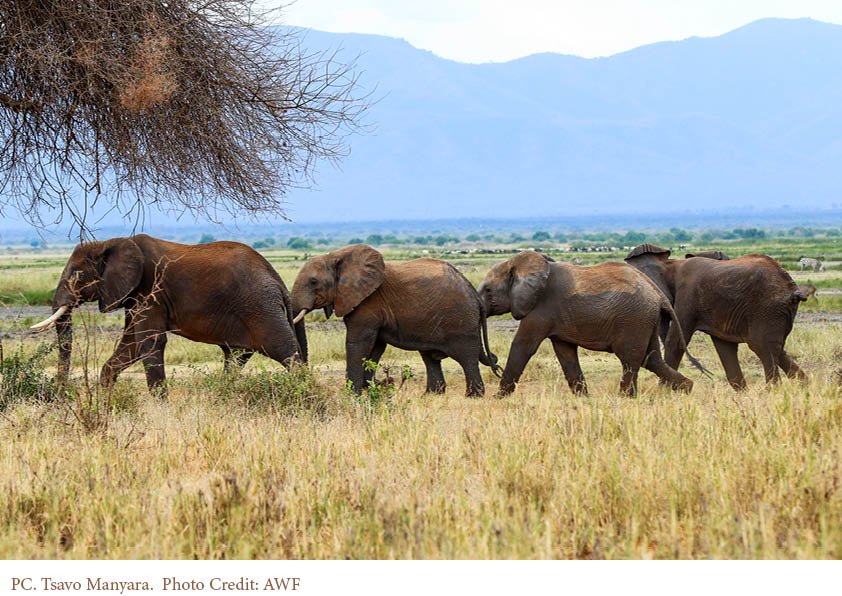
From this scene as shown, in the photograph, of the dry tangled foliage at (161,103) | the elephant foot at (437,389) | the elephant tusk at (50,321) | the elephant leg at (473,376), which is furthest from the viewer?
the elephant foot at (437,389)

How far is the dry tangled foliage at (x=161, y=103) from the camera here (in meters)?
10.5

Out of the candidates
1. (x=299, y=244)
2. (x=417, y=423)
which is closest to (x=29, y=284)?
(x=417, y=423)

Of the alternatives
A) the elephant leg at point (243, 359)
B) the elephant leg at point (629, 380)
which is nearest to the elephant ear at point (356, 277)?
the elephant leg at point (243, 359)

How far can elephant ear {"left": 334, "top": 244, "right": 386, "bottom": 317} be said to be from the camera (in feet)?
42.6

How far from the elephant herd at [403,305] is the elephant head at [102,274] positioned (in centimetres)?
1

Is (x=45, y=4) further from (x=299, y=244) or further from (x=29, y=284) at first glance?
(x=299, y=244)

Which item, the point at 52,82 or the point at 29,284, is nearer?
the point at 52,82

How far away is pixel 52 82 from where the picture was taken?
1074cm

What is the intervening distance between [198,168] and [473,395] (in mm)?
3884

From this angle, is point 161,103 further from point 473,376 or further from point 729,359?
point 729,359

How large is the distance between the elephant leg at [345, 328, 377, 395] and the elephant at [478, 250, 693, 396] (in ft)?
4.93

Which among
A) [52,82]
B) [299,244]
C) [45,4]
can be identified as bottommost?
[299,244]

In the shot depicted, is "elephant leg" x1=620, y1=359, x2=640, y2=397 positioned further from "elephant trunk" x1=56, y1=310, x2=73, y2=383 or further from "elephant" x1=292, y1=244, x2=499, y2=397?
"elephant trunk" x1=56, y1=310, x2=73, y2=383

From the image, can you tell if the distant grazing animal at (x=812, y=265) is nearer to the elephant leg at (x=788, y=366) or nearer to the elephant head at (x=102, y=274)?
the elephant leg at (x=788, y=366)
